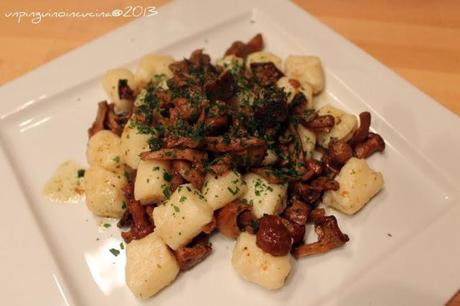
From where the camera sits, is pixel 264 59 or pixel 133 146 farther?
pixel 264 59

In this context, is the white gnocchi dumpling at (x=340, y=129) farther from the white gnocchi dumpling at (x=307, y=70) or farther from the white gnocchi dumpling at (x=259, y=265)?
the white gnocchi dumpling at (x=259, y=265)

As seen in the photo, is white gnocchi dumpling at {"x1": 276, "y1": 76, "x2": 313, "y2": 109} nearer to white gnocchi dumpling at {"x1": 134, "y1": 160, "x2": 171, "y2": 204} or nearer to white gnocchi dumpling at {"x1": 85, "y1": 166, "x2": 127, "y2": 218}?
white gnocchi dumpling at {"x1": 134, "y1": 160, "x2": 171, "y2": 204}

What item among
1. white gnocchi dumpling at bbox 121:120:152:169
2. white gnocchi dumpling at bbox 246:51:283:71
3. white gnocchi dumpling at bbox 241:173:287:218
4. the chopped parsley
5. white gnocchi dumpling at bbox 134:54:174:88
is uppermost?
white gnocchi dumpling at bbox 134:54:174:88

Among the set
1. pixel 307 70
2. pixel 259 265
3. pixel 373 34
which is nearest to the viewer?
pixel 259 265

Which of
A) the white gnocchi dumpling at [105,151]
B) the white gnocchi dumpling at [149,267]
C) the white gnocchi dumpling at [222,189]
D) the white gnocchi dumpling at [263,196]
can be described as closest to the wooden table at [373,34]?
the white gnocchi dumpling at [105,151]

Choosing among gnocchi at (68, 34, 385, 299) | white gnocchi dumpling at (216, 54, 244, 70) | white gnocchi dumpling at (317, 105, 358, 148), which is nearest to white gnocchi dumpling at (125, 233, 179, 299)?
gnocchi at (68, 34, 385, 299)

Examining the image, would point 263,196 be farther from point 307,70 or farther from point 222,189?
point 307,70

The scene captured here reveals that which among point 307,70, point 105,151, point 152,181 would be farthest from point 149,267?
point 307,70
